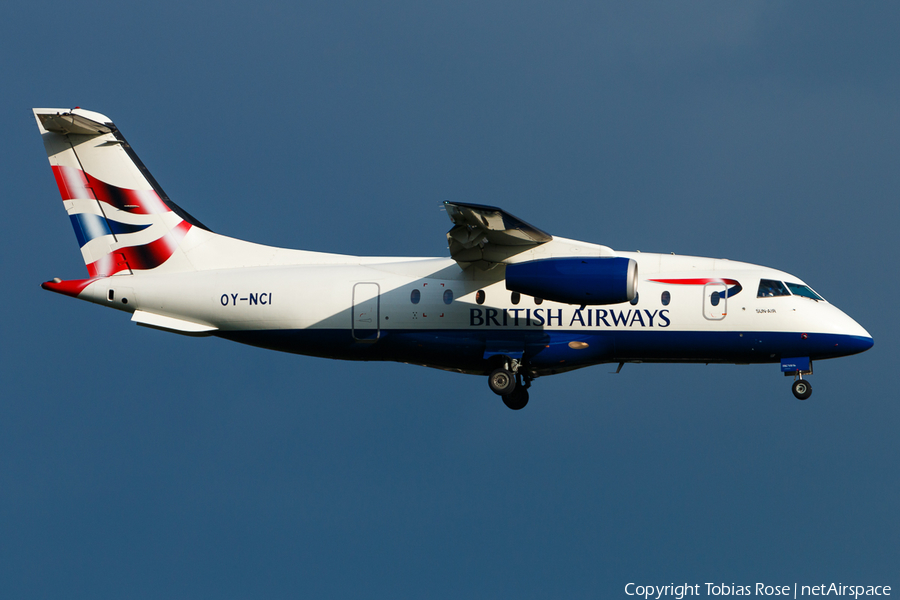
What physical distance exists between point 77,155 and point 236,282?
4.13m

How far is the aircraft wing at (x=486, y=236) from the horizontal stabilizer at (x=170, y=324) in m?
5.04

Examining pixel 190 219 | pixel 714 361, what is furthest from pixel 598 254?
pixel 190 219

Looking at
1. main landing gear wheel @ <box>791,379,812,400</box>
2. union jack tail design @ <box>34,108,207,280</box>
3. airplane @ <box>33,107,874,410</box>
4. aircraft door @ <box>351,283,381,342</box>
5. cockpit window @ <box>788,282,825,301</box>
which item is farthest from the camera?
union jack tail design @ <box>34,108,207,280</box>

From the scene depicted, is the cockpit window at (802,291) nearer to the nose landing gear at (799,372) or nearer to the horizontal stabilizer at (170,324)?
the nose landing gear at (799,372)

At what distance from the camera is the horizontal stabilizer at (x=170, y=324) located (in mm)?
18469

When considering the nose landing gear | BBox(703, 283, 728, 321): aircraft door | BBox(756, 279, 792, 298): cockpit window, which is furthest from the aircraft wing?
the nose landing gear

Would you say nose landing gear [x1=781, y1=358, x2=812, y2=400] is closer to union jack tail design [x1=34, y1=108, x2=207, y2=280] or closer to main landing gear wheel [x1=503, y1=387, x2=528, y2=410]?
main landing gear wheel [x1=503, y1=387, x2=528, y2=410]

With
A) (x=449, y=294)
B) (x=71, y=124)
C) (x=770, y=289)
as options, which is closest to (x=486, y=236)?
(x=449, y=294)

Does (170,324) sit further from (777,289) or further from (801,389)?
(801,389)

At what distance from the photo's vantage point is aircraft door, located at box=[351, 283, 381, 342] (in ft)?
59.0

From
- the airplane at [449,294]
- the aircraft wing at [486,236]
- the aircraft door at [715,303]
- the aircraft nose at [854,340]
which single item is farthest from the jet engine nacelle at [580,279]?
the aircraft nose at [854,340]

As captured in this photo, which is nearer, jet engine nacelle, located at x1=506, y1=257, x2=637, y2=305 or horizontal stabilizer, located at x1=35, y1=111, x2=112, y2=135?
jet engine nacelle, located at x1=506, y1=257, x2=637, y2=305

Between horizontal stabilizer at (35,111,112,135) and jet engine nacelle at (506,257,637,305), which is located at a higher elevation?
horizontal stabilizer at (35,111,112,135)

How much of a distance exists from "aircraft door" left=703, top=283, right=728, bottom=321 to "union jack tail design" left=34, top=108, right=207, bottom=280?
9.64 meters
